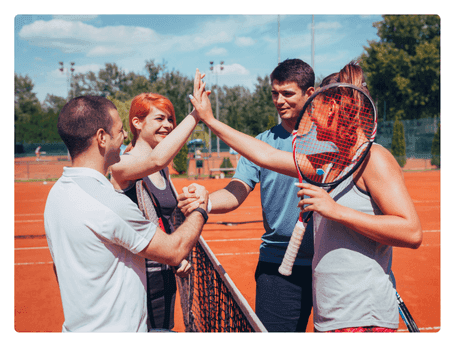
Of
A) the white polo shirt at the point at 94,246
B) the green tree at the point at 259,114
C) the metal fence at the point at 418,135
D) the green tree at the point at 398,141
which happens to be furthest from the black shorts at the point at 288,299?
the green tree at the point at 259,114

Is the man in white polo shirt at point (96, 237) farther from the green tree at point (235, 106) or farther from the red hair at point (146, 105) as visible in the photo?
the green tree at point (235, 106)

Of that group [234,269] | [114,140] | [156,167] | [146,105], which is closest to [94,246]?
[114,140]

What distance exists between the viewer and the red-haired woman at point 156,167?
1872mm

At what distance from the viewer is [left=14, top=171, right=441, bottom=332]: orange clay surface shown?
396cm

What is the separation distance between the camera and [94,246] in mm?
1279

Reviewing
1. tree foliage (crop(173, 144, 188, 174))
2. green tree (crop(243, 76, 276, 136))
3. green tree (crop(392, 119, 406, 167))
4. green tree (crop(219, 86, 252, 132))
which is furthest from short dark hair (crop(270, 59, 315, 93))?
green tree (crop(243, 76, 276, 136))

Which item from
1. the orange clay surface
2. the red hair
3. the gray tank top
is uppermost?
the red hair

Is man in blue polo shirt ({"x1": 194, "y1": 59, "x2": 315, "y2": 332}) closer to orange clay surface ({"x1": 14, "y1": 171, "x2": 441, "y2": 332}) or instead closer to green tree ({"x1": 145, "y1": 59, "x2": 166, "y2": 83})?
orange clay surface ({"x1": 14, "y1": 171, "x2": 441, "y2": 332})

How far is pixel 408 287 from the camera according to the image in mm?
4570

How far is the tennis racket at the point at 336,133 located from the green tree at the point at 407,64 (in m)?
24.7

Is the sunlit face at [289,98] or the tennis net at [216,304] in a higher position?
the sunlit face at [289,98]

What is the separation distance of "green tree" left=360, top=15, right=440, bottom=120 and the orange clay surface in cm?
1843

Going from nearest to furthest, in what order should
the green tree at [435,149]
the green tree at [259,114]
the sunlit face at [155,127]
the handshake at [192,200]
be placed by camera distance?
the handshake at [192,200] → the sunlit face at [155,127] → the green tree at [435,149] → the green tree at [259,114]

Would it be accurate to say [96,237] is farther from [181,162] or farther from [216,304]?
[181,162]
